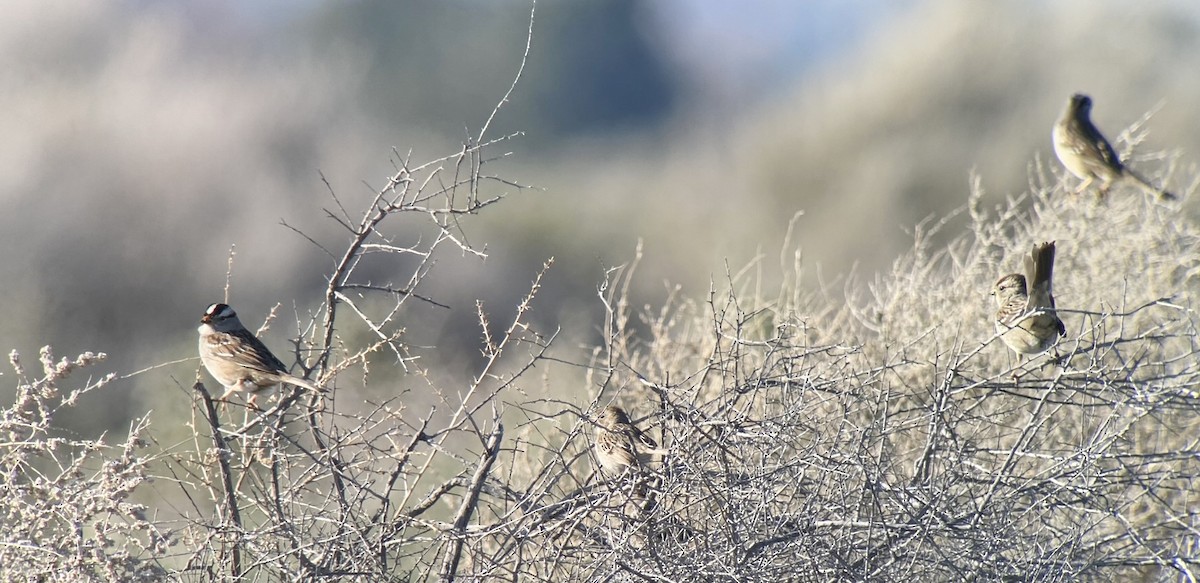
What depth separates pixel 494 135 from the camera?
814 inches

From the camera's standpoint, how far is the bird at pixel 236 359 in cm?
589

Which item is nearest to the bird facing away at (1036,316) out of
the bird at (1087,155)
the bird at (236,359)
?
the bird at (1087,155)

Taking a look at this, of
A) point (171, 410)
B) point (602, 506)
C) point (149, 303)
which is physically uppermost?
point (149, 303)

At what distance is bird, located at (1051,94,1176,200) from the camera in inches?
321

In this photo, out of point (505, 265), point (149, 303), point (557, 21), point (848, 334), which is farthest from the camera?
point (557, 21)

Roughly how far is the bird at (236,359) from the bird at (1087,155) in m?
4.99

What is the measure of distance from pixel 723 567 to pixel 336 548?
1232mm

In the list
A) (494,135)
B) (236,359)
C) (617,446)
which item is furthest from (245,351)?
(494,135)

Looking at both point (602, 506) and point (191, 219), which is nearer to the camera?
point (602, 506)

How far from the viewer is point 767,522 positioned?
432 cm

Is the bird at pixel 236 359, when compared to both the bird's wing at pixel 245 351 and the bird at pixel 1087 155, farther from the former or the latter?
the bird at pixel 1087 155

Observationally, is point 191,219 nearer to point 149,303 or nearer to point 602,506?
point 149,303

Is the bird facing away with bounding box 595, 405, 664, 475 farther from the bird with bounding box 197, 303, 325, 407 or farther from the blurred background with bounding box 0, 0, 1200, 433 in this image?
the blurred background with bounding box 0, 0, 1200, 433

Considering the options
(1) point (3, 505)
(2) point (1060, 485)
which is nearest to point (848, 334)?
(2) point (1060, 485)
